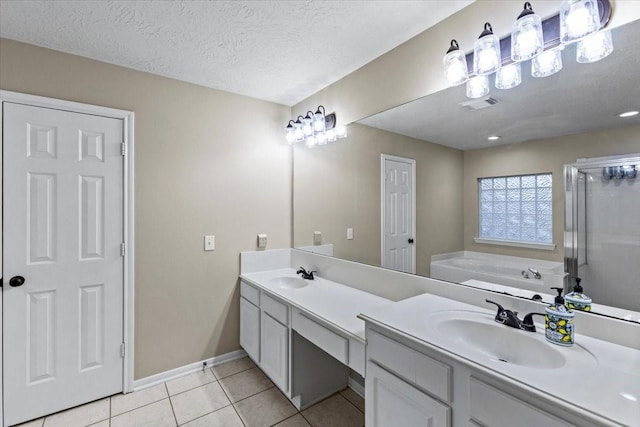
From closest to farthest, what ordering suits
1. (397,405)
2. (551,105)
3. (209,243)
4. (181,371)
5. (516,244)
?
(397,405) < (551,105) < (516,244) < (181,371) < (209,243)

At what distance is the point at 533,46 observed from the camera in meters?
1.23

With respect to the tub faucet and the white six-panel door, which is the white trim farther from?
the white six-panel door

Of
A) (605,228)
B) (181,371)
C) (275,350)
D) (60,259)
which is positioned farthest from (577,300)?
(60,259)

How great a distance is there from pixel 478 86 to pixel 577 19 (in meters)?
0.41

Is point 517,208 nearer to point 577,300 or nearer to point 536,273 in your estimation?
point 536,273

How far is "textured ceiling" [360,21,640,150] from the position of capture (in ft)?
3.65

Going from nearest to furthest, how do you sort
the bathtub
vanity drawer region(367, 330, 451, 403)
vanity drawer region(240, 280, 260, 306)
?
1. vanity drawer region(367, 330, 451, 403)
2. the bathtub
3. vanity drawer region(240, 280, 260, 306)

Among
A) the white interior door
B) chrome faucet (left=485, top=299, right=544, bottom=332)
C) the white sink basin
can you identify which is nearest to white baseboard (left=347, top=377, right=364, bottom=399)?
the white sink basin

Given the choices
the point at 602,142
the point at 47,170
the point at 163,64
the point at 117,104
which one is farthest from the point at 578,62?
the point at 47,170

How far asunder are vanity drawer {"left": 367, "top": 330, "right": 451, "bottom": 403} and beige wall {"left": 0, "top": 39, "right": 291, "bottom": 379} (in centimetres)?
169

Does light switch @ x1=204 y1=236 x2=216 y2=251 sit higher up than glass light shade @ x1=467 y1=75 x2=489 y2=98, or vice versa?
glass light shade @ x1=467 y1=75 x2=489 y2=98

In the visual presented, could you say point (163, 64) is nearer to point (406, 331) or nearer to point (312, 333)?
point (312, 333)

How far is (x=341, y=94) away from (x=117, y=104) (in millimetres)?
1660

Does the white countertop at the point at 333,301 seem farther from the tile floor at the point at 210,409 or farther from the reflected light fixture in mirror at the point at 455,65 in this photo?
the reflected light fixture in mirror at the point at 455,65
